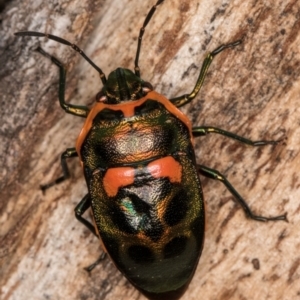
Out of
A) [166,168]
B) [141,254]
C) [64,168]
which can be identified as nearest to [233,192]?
[166,168]

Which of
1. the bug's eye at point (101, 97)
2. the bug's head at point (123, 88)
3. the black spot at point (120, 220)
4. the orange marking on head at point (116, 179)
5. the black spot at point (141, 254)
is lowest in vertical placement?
the black spot at point (141, 254)

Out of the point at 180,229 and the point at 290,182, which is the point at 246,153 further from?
the point at 180,229

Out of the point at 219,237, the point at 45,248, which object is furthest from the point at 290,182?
the point at 45,248

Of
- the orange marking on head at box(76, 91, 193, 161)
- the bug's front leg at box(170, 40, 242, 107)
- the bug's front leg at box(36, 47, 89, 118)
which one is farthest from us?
the bug's front leg at box(36, 47, 89, 118)

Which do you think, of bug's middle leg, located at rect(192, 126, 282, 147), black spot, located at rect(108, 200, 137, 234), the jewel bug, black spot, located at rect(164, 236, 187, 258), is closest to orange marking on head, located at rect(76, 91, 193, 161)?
the jewel bug

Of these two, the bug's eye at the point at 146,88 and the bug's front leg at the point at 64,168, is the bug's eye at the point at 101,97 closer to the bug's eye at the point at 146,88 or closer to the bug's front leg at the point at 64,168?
the bug's eye at the point at 146,88

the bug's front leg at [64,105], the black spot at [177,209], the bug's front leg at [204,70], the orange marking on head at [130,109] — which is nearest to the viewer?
the black spot at [177,209]

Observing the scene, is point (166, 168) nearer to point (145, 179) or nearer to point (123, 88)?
point (145, 179)

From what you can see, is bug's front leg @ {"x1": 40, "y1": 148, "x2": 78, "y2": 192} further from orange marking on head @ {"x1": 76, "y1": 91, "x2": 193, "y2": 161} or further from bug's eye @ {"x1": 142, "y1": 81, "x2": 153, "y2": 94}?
bug's eye @ {"x1": 142, "y1": 81, "x2": 153, "y2": 94}

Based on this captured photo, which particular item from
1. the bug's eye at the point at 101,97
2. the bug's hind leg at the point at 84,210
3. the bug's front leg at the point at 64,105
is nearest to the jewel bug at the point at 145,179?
the bug's eye at the point at 101,97
